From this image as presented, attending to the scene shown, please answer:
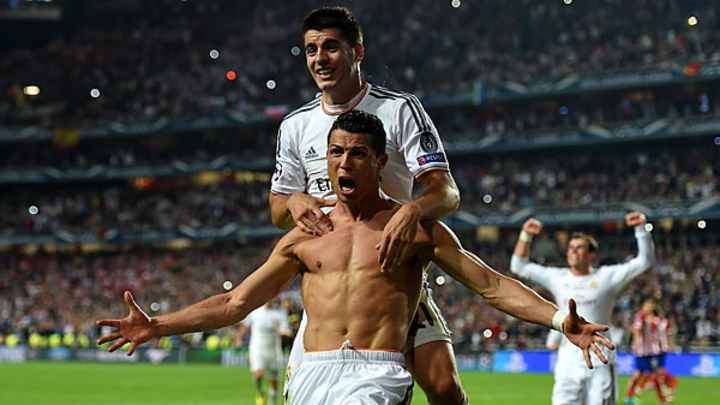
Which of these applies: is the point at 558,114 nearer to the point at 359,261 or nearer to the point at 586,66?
the point at 586,66

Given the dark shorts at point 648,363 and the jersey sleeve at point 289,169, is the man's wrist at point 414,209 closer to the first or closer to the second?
the jersey sleeve at point 289,169

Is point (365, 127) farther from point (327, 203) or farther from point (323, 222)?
point (327, 203)

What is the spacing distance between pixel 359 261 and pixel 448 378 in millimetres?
1290

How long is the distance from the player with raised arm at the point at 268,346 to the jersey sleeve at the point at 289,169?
15450mm

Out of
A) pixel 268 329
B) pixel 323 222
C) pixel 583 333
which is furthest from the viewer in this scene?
pixel 268 329

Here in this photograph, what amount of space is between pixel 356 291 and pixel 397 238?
0.38 metres

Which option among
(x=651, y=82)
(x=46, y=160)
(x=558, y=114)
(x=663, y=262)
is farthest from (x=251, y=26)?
(x=663, y=262)

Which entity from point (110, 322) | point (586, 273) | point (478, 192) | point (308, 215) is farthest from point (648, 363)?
point (478, 192)

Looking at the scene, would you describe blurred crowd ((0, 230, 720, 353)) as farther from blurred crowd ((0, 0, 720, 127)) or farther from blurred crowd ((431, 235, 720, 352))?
blurred crowd ((0, 0, 720, 127))

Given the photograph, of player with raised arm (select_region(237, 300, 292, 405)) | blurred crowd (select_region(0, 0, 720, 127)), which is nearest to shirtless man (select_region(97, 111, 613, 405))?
player with raised arm (select_region(237, 300, 292, 405))

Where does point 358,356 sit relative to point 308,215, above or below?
below

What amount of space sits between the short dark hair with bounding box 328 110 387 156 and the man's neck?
863 mm

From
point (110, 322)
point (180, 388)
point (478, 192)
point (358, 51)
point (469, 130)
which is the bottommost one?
point (180, 388)

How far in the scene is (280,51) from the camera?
65312 millimetres
